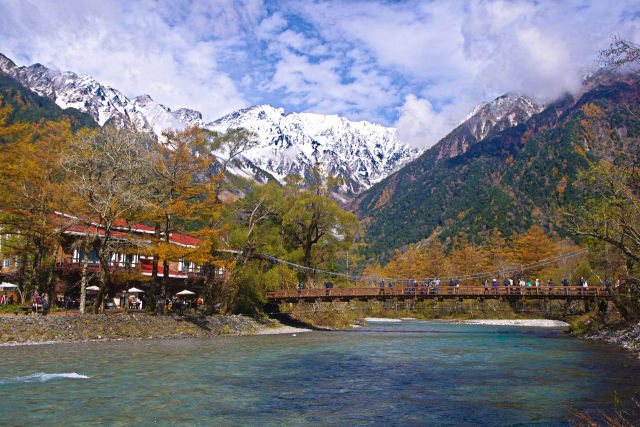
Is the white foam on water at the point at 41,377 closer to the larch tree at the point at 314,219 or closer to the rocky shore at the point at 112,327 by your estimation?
the rocky shore at the point at 112,327

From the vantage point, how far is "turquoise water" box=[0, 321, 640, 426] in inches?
446

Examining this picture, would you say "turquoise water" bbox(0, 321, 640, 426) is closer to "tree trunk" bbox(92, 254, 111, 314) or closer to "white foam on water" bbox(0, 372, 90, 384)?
"white foam on water" bbox(0, 372, 90, 384)

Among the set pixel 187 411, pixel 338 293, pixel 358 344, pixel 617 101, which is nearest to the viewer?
pixel 187 411

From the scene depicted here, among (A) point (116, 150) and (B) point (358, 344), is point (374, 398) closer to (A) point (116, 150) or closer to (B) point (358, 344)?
(B) point (358, 344)

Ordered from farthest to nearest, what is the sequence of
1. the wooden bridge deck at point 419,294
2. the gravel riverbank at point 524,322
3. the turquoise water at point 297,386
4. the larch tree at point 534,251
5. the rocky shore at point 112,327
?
the larch tree at point 534,251 < the gravel riverbank at point 524,322 < the wooden bridge deck at point 419,294 < the rocky shore at point 112,327 < the turquoise water at point 297,386

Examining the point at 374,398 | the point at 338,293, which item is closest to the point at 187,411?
the point at 374,398

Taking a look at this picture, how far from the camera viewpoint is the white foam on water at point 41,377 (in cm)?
1452

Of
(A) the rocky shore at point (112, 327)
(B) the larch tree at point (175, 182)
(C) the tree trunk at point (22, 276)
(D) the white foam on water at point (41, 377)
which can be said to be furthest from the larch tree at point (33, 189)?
(D) the white foam on water at point (41, 377)

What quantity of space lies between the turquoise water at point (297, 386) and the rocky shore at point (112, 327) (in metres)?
1.39

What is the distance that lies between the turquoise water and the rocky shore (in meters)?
1.39

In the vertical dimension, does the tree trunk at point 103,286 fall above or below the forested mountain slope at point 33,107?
below

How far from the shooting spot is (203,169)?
33906mm

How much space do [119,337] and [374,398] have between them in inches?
769

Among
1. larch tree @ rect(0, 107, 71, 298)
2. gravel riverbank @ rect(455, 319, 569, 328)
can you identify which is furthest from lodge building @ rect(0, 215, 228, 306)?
gravel riverbank @ rect(455, 319, 569, 328)
